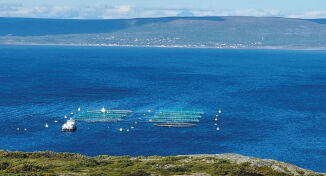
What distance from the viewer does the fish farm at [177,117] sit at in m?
137

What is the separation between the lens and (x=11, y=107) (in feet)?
506

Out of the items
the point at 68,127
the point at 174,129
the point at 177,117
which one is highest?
the point at 68,127

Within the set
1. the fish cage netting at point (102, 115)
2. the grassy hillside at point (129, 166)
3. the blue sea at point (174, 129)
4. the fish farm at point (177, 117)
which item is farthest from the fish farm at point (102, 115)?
the grassy hillside at point (129, 166)

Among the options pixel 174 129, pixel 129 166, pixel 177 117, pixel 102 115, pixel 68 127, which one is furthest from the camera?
pixel 102 115

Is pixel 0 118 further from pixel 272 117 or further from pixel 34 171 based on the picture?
pixel 34 171

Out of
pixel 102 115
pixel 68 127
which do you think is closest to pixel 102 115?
pixel 102 115

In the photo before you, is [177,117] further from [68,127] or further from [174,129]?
[68,127]

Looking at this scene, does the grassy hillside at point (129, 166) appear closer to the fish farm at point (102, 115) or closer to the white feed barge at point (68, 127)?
the white feed barge at point (68, 127)

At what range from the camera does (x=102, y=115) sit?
145 m

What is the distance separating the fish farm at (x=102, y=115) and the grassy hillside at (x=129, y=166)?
2810 inches

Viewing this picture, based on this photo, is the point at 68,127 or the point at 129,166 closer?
the point at 129,166

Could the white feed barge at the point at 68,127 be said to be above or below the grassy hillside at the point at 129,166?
below

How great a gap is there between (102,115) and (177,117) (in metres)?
20.1

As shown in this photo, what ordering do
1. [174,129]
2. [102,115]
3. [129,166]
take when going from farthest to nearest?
[102,115] < [174,129] < [129,166]
